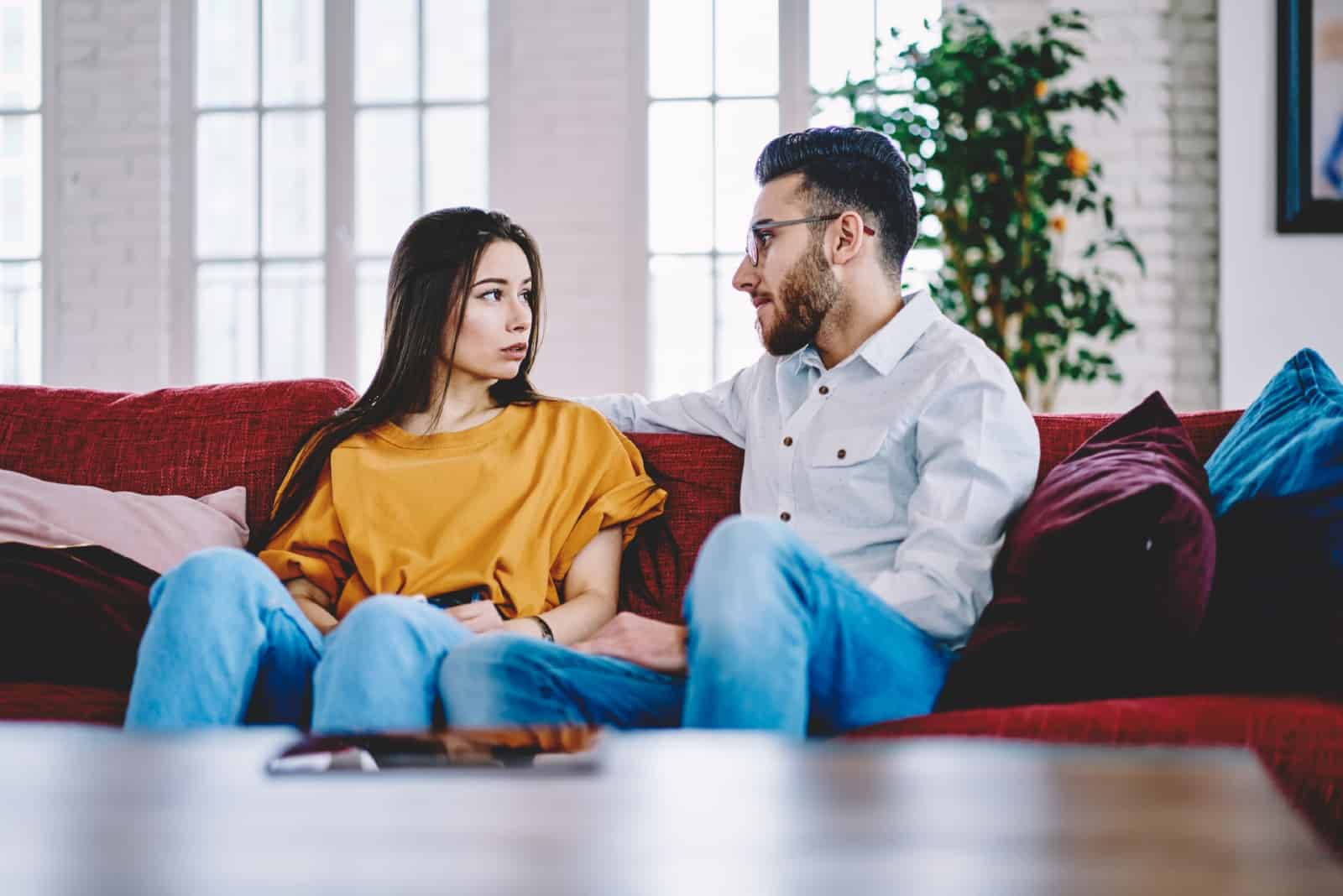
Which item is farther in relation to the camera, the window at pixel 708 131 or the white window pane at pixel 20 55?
the white window pane at pixel 20 55

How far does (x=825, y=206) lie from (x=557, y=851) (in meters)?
1.52

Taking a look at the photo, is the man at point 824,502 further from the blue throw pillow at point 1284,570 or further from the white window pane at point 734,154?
the white window pane at point 734,154

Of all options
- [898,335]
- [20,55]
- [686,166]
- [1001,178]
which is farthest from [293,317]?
[898,335]

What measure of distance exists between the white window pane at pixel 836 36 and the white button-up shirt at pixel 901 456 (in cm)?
273

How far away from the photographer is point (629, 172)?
4.41 m

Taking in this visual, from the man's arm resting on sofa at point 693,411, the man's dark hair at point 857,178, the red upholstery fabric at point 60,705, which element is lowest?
the red upholstery fabric at point 60,705

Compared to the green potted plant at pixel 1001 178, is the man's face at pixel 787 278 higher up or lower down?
lower down

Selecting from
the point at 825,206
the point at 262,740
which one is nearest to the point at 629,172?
the point at 825,206

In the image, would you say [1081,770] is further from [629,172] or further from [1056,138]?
[629,172]

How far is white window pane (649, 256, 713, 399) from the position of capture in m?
4.48

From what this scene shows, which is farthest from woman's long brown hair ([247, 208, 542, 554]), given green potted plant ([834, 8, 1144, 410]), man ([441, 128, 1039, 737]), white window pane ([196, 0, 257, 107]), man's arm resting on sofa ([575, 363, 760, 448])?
white window pane ([196, 0, 257, 107])

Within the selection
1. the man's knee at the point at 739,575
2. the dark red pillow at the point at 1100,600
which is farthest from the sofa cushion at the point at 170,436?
the dark red pillow at the point at 1100,600

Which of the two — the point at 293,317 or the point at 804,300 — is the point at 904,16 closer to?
the point at 293,317

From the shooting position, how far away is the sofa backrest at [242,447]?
2014 millimetres
